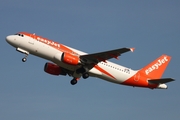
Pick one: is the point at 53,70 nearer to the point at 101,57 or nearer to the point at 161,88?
the point at 101,57

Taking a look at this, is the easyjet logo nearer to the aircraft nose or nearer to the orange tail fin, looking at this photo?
the orange tail fin

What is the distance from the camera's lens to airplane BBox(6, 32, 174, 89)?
50844mm

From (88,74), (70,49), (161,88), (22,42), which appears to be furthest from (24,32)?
(161,88)

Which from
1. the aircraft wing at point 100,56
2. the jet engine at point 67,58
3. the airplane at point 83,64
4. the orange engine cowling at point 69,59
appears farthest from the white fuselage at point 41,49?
the aircraft wing at point 100,56

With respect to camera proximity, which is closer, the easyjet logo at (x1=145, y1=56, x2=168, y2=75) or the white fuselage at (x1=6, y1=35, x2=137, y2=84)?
the white fuselage at (x1=6, y1=35, x2=137, y2=84)

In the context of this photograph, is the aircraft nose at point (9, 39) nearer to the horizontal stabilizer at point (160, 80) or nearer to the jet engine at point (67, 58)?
the jet engine at point (67, 58)

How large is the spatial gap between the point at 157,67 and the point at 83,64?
12.2 m

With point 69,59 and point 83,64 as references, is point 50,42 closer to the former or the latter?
point 69,59

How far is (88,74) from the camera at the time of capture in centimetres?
5406

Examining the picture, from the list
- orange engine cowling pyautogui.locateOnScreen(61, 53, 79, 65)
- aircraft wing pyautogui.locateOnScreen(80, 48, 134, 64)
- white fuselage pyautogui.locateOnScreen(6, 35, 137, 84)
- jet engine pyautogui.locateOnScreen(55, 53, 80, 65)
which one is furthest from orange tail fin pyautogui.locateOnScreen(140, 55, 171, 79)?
jet engine pyautogui.locateOnScreen(55, 53, 80, 65)

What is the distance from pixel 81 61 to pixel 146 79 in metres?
9.83

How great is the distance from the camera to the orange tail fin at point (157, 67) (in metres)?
58.2

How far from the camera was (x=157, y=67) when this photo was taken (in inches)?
2340

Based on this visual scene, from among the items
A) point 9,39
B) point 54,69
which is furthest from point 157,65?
point 9,39
